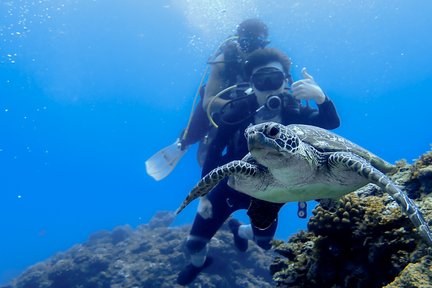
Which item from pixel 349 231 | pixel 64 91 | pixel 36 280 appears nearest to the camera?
pixel 349 231

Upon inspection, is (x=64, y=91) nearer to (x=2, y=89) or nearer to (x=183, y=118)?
(x=2, y=89)

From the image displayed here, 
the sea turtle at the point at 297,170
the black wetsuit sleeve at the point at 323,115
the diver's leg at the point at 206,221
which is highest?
the black wetsuit sleeve at the point at 323,115

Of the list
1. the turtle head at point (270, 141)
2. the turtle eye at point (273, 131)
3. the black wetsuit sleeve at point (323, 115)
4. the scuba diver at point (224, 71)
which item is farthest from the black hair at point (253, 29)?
the turtle eye at point (273, 131)

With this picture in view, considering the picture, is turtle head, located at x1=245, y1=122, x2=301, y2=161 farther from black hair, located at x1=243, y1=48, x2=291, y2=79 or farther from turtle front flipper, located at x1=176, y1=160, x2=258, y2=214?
black hair, located at x1=243, y1=48, x2=291, y2=79

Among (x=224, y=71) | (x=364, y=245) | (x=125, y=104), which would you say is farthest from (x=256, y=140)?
(x=125, y=104)

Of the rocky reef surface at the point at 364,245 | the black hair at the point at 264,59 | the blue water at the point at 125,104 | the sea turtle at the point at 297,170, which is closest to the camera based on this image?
the rocky reef surface at the point at 364,245

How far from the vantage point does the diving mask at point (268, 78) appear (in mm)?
5578

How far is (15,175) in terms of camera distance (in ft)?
356

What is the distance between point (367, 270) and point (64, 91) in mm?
105896

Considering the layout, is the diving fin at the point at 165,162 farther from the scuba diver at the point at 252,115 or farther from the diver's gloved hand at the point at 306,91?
the diver's gloved hand at the point at 306,91

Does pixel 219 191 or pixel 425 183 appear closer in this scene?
pixel 425 183

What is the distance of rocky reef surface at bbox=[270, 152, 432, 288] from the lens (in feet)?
7.50

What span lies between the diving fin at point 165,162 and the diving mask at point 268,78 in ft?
12.8

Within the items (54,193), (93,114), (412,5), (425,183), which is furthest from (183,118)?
(425,183)
